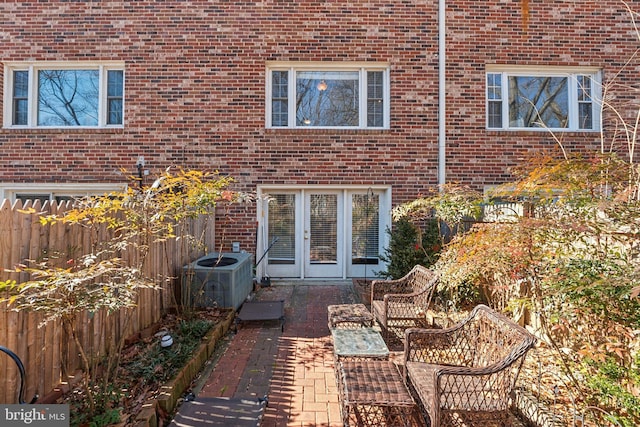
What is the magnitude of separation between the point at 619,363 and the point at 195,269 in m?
4.98

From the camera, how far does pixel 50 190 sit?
24.7 ft

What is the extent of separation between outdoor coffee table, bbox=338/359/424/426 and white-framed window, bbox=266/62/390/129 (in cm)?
577

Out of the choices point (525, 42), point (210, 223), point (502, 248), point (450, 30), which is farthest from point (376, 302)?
point (525, 42)

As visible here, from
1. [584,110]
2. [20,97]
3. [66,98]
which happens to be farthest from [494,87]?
[20,97]

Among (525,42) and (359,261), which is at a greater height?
(525,42)

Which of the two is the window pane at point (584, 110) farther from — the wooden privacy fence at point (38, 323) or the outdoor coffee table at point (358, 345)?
the wooden privacy fence at point (38, 323)

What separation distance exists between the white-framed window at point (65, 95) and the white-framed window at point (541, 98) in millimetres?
8367

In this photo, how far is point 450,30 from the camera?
24.7 ft

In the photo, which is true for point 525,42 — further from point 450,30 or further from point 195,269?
point 195,269

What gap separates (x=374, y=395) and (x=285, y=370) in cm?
150

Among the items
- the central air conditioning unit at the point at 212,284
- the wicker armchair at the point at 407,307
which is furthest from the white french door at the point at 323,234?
the wicker armchair at the point at 407,307

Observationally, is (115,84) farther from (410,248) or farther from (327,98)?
(410,248)

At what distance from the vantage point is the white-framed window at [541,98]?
771cm

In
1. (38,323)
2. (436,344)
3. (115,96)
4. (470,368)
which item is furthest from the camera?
(115,96)
